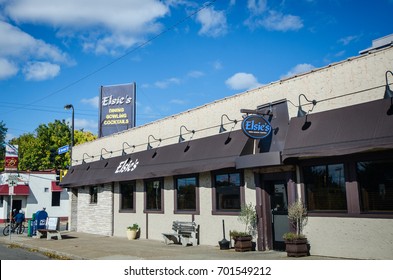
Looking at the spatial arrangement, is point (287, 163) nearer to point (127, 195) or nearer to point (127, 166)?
point (127, 166)

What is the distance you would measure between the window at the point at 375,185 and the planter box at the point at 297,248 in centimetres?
197

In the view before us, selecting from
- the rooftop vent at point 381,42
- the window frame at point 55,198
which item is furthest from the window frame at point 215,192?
the window frame at point 55,198

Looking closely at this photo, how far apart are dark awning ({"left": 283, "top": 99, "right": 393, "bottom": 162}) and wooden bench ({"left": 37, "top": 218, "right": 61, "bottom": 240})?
13.8 m

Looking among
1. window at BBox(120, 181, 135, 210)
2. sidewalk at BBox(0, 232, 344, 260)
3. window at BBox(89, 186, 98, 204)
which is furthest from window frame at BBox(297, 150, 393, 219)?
window at BBox(89, 186, 98, 204)

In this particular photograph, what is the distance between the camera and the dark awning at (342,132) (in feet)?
31.1

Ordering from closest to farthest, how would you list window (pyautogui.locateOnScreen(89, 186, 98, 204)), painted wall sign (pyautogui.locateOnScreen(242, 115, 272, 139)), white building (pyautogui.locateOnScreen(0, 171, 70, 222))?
painted wall sign (pyautogui.locateOnScreen(242, 115, 272, 139)) → window (pyautogui.locateOnScreen(89, 186, 98, 204)) → white building (pyautogui.locateOnScreen(0, 171, 70, 222))

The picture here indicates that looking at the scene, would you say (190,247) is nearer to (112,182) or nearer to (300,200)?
(300,200)

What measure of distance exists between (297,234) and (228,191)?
→ 374 centimetres

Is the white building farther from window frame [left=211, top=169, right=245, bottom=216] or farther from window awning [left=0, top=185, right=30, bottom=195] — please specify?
window frame [left=211, top=169, right=245, bottom=216]

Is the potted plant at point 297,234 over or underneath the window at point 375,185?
underneath

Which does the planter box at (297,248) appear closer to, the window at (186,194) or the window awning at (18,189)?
the window at (186,194)

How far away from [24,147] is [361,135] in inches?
2229

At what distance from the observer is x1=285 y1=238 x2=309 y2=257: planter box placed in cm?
1112
